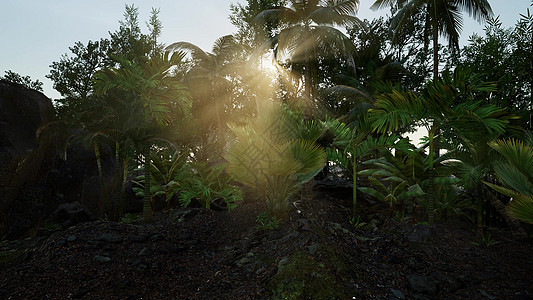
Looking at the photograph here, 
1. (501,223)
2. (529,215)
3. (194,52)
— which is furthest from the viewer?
(194,52)

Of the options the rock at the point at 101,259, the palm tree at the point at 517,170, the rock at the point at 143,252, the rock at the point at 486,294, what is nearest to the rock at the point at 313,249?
the rock at the point at 486,294

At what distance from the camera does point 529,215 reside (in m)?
3.60

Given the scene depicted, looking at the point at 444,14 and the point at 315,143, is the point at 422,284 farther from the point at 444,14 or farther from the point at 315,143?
the point at 444,14

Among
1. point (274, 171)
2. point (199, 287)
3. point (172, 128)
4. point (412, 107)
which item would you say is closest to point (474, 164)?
point (412, 107)

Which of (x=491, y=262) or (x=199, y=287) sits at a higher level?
(x=491, y=262)

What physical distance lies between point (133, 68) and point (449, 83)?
6.09 metres

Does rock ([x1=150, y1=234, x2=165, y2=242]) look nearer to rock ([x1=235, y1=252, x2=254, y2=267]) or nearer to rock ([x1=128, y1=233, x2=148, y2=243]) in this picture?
rock ([x1=128, y1=233, x2=148, y2=243])

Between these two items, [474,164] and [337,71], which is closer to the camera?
[474,164]

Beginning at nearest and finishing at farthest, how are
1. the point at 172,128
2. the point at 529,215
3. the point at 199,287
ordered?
the point at 529,215, the point at 199,287, the point at 172,128

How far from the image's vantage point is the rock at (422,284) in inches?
144

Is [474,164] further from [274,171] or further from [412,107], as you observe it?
[274,171]

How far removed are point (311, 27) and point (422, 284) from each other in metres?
11.6

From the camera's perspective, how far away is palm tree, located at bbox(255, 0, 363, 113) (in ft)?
41.2

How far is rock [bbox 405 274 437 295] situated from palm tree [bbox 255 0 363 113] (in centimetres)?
954
